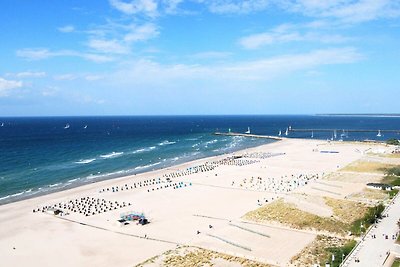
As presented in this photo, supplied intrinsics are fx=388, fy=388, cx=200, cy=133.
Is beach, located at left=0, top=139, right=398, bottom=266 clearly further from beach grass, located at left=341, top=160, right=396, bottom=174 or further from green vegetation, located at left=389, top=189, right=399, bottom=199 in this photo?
green vegetation, located at left=389, top=189, right=399, bottom=199

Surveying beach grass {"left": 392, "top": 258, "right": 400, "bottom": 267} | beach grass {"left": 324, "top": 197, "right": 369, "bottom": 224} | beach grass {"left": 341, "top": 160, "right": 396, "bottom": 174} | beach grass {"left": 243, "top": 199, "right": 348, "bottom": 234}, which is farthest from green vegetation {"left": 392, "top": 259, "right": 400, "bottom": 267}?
beach grass {"left": 341, "top": 160, "right": 396, "bottom": 174}

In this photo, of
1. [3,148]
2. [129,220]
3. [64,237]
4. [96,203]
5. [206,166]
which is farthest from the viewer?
[3,148]

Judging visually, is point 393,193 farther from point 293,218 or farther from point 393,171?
point 393,171

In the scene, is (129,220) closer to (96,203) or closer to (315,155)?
(96,203)

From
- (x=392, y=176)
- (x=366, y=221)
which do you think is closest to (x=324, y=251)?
(x=366, y=221)

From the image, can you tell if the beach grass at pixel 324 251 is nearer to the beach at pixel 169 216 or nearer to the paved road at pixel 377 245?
the beach at pixel 169 216

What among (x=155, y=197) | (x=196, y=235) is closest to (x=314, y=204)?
(x=196, y=235)

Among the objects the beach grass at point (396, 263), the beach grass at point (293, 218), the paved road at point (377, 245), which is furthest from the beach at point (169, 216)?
the beach grass at point (396, 263)
